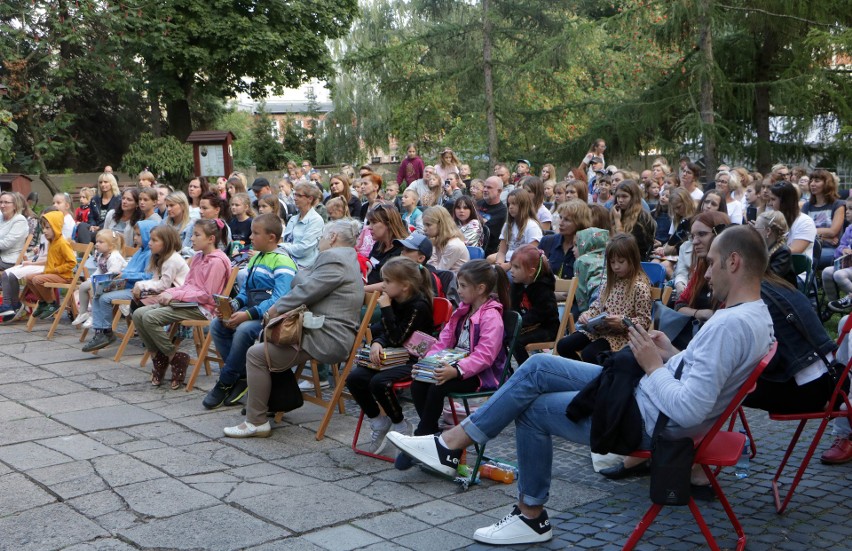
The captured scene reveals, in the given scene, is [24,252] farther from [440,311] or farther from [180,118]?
[180,118]

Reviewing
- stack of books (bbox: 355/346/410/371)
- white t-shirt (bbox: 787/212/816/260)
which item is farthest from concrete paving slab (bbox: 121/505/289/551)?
white t-shirt (bbox: 787/212/816/260)

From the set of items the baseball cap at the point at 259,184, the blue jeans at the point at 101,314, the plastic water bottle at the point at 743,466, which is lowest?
the plastic water bottle at the point at 743,466

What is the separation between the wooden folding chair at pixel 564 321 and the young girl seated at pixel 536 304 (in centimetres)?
4

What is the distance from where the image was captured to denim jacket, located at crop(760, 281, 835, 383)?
458 cm

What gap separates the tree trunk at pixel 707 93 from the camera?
15070 mm

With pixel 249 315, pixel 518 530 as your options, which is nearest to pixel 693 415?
pixel 518 530

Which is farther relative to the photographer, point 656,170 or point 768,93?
point 768,93


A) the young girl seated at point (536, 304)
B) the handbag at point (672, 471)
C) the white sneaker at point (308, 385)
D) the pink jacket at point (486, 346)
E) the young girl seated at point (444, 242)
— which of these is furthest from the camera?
the young girl seated at point (444, 242)

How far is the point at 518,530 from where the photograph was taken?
4141 mm

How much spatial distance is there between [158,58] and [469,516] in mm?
20080

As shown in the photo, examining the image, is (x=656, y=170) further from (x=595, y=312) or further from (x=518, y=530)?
(x=518, y=530)

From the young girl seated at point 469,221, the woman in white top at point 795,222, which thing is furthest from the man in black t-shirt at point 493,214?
the woman in white top at point 795,222

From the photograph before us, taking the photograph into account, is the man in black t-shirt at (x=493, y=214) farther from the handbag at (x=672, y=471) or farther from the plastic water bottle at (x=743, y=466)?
the handbag at (x=672, y=471)

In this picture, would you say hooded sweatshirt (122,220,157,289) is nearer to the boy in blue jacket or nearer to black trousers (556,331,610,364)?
the boy in blue jacket
